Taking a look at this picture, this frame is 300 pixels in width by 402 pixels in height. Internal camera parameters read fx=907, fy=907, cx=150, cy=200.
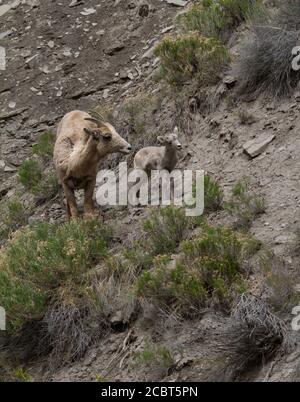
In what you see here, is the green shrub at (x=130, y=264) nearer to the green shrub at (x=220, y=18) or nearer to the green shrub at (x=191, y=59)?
the green shrub at (x=191, y=59)

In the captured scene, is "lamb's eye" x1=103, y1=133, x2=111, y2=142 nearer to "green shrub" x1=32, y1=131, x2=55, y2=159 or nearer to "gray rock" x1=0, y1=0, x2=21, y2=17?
"green shrub" x1=32, y1=131, x2=55, y2=159

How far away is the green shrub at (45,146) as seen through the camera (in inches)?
588

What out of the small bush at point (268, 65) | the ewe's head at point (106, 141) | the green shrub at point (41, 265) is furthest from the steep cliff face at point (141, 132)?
the ewe's head at point (106, 141)

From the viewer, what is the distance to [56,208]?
13.8 meters

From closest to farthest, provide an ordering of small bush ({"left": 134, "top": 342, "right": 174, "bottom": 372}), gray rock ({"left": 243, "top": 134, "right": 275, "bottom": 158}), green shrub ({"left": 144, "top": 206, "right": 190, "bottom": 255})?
small bush ({"left": 134, "top": 342, "right": 174, "bottom": 372}) < green shrub ({"left": 144, "top": 206, "right": 190, "bottom": 255}) < gray rock ({"left": 243, "top": 134, "right": 275, "bottom": 158})

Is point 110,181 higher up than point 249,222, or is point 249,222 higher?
point 249,222

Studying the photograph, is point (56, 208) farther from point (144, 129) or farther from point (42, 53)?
point (42, 53)

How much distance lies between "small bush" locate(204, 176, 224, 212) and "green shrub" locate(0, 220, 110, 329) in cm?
134

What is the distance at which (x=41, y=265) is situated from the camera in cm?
1048

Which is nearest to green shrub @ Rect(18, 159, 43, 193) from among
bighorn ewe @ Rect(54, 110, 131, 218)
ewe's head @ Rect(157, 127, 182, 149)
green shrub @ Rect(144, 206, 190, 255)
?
bighorn ewe @ Rect(54, 110, 131, 218)

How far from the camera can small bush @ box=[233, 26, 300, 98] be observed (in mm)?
12492

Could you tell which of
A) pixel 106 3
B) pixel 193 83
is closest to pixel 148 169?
pixel 193 83

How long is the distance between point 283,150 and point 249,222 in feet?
5.19

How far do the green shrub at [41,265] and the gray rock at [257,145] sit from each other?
7.26ft
